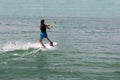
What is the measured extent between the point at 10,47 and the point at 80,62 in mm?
7910

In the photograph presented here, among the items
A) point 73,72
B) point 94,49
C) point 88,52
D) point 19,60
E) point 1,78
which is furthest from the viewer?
point 94,49

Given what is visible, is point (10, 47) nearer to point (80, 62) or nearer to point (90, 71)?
point (80, 62)

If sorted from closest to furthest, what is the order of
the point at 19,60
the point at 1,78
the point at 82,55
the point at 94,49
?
the point at 1,78 < the point at 19,60 < the point at 82,55 < the point at 94,49

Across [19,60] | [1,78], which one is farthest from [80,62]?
[1,78]

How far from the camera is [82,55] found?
28.2 metres

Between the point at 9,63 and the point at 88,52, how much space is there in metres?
8.82

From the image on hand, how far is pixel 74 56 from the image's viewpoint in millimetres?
27281

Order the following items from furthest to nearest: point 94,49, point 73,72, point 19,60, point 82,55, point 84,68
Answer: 1. point 94,49
2. point 82,55
3. point 19,60
4. point 84,68
5. point 73,72

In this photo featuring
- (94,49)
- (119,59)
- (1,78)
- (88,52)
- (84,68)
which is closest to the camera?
(1,78)

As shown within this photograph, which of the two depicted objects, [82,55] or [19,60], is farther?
[82,55]

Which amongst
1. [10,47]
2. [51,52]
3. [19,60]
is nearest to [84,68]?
[19,60]

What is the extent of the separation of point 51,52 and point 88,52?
3.36 meters

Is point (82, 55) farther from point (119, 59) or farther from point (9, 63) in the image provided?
point (9, 63)

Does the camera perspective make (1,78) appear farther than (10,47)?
No
